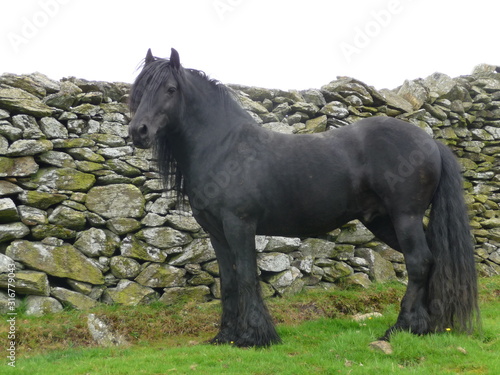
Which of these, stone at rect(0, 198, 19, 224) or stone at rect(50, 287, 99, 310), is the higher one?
stone at rect(0, 198, 19, 224)

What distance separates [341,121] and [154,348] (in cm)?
547

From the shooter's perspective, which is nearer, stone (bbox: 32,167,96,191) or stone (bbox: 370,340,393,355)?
stone (bbox: 370,340,393,355)

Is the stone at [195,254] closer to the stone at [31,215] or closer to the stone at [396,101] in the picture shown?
the stone at [31,215]

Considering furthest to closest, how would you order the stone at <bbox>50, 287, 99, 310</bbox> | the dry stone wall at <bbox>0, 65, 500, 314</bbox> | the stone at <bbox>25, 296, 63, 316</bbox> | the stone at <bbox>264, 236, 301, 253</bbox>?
the stone at <bbox>264, 236, 301, 253</bbox> → the dry stone wall at <bbox>0, 65, 500, 314</bbox> → the stone at <bbox>50, 287, 99, 310</bbox> → the stone at <bbox>25, 296, 63, 316</bbox>

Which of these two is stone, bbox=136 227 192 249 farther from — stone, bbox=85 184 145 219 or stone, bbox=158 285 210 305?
stone, bbox=158 285 210 305

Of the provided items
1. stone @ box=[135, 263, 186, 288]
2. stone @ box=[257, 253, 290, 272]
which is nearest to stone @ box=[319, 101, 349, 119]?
stone @ box=[257, 253, 290, 272]

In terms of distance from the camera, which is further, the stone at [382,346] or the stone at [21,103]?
the stone at [21,103]

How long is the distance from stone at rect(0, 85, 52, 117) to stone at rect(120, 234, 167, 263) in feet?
7.56

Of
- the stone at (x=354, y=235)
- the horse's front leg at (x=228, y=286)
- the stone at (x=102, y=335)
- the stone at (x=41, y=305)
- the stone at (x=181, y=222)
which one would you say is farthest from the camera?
the stone at (x=354, y=235)

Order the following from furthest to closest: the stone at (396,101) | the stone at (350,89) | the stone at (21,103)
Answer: the stone at (396,101) < the stone at (350,89) < the stone at (21,103)

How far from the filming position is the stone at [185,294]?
6.38 meters

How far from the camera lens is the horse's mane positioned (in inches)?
158

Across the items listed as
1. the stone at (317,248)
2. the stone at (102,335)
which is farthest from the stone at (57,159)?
the stone at (317,248)

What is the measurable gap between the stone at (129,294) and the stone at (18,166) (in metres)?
2.07
